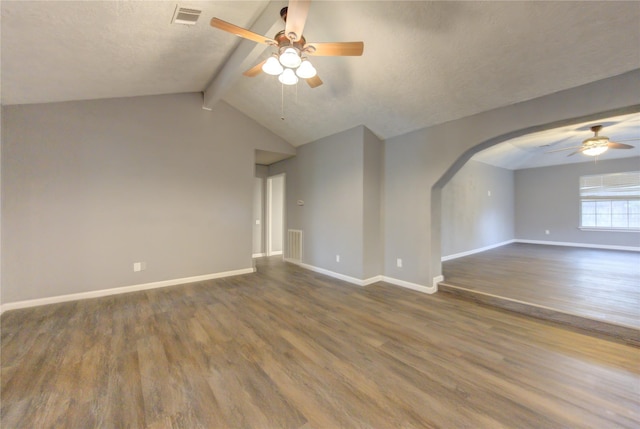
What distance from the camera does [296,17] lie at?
186 centimetres

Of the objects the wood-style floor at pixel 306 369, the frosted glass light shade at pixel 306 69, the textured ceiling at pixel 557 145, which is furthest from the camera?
the textured ceiling at pixel 557 145

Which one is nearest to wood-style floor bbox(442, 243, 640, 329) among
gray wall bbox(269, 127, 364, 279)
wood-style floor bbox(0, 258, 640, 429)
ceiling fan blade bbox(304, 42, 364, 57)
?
wood-style floor bbox(0, 258, 640, 429)

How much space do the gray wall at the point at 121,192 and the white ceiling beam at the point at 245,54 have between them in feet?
2.61

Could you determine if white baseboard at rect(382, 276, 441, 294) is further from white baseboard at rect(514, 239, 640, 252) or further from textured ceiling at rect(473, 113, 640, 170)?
white baseboard at rect(514, 239, 640, 252)

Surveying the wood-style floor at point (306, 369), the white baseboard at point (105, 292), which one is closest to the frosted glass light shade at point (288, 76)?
the wood-style floor at point (306, 369)

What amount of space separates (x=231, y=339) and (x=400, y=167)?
11.8ft

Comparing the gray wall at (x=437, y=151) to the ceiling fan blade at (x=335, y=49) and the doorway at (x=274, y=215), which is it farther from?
the doorway at (x=274, y=215)

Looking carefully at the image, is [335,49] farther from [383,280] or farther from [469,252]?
[469,252]

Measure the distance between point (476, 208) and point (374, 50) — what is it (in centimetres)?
590

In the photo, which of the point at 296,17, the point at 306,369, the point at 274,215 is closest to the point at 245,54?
the point at 296,17

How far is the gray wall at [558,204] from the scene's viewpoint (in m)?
6.98

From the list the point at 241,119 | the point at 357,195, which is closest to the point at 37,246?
the point at 241,119

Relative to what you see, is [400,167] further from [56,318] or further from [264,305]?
[56,318]

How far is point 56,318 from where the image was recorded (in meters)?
2.94
